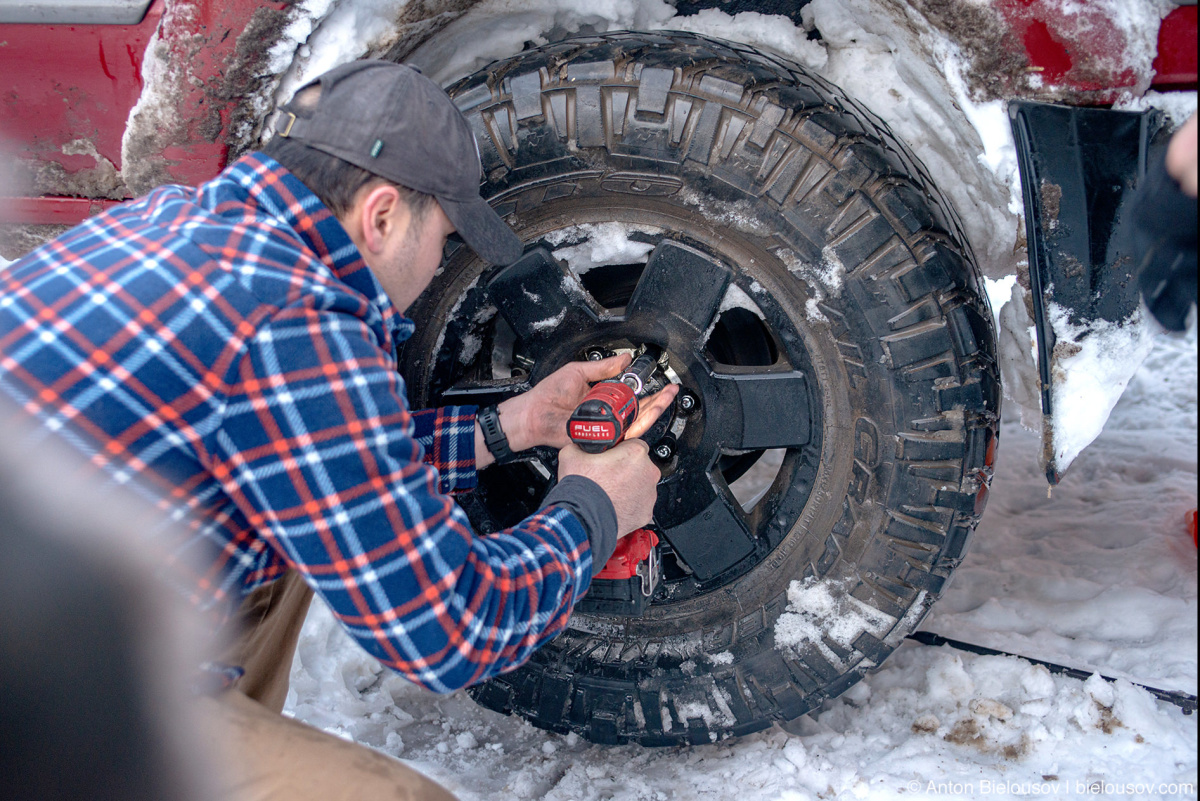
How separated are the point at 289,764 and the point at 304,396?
0.65 metres

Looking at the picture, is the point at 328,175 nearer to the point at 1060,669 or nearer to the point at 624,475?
the point at 624,475

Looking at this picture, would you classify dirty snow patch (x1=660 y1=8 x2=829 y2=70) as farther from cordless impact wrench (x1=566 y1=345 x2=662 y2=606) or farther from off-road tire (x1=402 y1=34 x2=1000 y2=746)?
cordless impact wrench (x1=566 y1=345 x2=662 y2=606)

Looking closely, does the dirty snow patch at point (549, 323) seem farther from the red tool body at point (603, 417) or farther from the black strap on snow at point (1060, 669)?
the black strap on snow at point (1060, 669)

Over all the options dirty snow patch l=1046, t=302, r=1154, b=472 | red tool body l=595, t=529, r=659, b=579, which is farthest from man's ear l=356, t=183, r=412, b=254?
dirty snow patch l=1046, t=302, r=1154, b=472

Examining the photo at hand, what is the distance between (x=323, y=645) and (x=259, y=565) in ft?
3.32

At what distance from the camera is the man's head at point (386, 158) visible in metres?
1.30

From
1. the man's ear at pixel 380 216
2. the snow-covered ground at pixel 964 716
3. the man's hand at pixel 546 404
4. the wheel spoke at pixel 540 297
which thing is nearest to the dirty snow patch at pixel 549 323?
the wheel spoke at pixel 540 297

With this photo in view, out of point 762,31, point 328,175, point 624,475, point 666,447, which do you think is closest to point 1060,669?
point 666,447

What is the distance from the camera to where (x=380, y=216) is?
1341 mm

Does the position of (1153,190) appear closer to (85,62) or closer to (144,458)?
(144,458)

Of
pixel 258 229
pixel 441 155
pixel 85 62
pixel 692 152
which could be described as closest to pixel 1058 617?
pixel 692 152

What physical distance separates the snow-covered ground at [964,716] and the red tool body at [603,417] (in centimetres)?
85

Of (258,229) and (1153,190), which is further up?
(1153,190)

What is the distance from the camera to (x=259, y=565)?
1.28m
